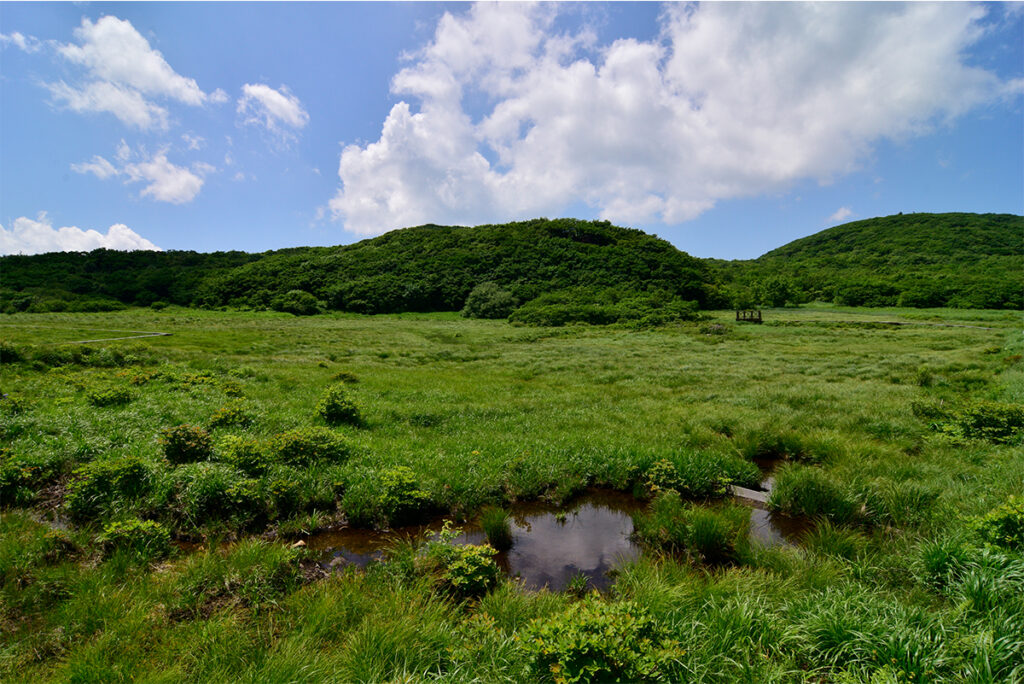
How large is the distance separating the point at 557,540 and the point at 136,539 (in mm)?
6925

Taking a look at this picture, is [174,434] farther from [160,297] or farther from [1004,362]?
[160,297]

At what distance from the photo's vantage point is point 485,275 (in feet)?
380

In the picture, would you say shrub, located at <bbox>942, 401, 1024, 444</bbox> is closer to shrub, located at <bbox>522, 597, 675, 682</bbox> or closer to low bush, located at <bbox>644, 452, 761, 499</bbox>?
low bush, located at <bbox>644, 452, 761, 499</bbox>

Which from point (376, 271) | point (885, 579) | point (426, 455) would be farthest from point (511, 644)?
point (376, 271)

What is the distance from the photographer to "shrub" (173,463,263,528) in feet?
26.3

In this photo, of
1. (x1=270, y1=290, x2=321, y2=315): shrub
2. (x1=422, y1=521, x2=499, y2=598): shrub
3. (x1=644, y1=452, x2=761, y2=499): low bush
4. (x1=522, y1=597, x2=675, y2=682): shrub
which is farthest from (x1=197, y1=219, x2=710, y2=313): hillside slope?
(x1=522, y1=597, x2=675, y2=682): shrub

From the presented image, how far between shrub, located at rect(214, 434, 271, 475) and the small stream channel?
2568 millimetres

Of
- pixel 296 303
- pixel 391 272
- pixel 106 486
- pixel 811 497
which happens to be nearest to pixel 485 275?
pixel 391 272

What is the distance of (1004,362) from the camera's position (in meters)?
23.2

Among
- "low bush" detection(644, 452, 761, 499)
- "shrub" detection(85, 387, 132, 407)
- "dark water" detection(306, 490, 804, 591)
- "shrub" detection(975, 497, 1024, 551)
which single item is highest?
"shrub" detection(85, 387, 132, 407)

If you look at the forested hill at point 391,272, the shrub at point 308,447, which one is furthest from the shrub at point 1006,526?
the forested hill at point 391,272

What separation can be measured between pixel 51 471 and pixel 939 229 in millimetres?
247328

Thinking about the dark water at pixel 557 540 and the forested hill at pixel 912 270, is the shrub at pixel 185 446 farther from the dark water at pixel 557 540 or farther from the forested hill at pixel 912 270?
the forested hill at pixel 912 270

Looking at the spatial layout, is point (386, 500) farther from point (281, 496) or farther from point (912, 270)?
point (912, 270)
